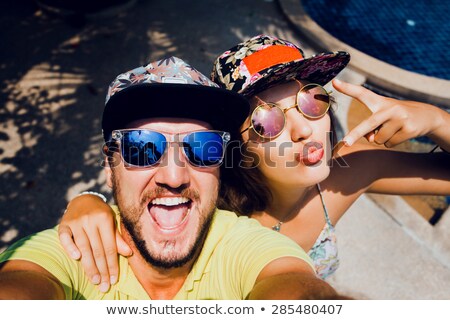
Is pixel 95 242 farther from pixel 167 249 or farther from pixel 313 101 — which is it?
pixel 313 101

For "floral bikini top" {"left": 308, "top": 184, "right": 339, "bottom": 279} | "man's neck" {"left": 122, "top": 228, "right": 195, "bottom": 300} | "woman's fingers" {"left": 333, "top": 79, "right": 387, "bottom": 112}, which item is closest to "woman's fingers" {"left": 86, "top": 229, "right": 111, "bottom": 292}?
"man's neck" {"left": 122, "top": 228, "right": 195, "bottom": 300}

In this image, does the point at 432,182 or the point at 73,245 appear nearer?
the point at 73,245

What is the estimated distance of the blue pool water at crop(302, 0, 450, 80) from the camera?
25.1ft

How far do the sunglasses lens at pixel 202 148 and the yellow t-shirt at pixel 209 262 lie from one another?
1.59 feet

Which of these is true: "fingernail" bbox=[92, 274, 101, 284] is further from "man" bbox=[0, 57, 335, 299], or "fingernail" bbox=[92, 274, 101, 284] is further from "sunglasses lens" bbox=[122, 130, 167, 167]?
"sunglasses lens" bbox=[122, 130, 167, 167]

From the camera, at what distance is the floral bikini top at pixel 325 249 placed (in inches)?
111

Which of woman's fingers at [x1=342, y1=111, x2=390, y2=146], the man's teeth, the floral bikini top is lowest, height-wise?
the floral bikini top

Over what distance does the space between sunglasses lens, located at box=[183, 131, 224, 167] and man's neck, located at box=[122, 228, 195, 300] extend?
638 millimetres

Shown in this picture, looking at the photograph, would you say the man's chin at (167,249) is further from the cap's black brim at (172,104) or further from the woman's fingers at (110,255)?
the cap's black brim at (172,104)

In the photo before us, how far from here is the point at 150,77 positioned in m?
2.04

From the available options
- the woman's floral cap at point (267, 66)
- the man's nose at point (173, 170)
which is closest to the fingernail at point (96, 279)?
the man's nose at point (173, 170)
